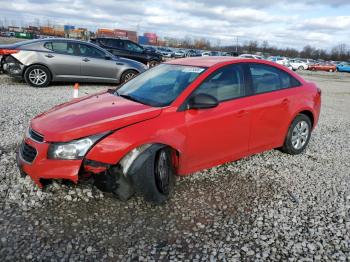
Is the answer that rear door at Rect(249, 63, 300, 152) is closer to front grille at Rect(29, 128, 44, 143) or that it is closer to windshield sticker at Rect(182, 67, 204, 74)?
windshield sticker at Rect(182, 67, 204, 74)

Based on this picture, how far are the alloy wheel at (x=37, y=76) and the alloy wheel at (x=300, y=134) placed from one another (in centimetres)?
833

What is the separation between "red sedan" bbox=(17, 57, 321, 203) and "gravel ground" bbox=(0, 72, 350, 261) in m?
0.30

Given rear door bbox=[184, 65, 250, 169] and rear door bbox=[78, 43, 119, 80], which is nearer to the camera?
rear door bbox=[184, 65, 250, 169]

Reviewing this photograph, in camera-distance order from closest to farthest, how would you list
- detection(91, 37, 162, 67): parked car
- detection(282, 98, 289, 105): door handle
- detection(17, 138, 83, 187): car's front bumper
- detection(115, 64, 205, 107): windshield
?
detection(17, 138, 83, 187): car's front bumper
detection(115, 64, 205, 107): windshield
detection(282, 98, 289, 105): door handle
detection(91, 37, 162, 67): parked car

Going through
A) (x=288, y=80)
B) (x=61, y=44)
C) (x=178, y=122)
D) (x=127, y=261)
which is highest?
(x=61, y=44)

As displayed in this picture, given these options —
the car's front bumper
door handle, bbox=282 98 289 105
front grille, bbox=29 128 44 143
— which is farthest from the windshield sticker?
front grille, bbox=29 128 44 143

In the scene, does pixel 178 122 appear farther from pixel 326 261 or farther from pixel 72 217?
pixel 326 261

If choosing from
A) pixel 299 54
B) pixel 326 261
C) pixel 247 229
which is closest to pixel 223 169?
pixel 247 229

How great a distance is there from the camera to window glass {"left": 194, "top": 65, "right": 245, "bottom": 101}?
4420 mm

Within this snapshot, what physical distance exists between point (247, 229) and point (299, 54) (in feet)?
372

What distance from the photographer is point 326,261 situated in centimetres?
313

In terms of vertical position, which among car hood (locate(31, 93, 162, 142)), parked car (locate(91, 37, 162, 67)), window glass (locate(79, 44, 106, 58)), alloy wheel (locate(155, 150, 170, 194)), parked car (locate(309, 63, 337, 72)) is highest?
parked car (locate(309, 63, 337, 72))

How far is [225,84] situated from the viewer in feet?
15.2

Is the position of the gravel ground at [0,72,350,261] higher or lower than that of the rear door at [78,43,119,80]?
lower
